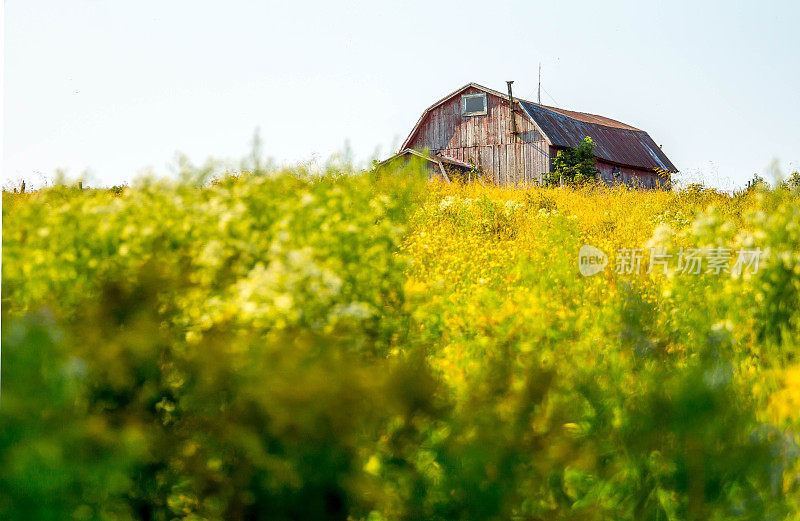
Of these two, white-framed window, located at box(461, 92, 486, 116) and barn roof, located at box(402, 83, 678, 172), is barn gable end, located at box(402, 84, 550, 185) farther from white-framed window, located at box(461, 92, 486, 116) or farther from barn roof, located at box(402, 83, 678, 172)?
barn roof, located at box(402, 83, 678, 172)

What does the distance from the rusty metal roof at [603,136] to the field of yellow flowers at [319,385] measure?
245 inches

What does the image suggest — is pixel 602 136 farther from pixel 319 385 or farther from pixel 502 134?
pixel 319 385

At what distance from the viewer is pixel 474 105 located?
657 cm

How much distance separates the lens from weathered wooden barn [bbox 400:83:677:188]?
243 inches

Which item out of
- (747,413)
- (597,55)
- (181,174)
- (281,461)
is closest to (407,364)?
(281,461)

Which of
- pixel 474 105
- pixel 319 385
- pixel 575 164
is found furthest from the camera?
pixel 575 164

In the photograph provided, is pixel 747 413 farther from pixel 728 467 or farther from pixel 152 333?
pixel 152 333

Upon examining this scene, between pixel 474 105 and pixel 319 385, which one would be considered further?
pixel 474 105

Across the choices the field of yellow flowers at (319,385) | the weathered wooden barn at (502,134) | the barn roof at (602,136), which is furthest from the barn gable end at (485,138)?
the field of yellow flowers at (319,385)

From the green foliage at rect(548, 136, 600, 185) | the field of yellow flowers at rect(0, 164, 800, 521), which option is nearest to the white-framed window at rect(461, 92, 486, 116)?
the green foliage at rect(548, 136, 600, 185)

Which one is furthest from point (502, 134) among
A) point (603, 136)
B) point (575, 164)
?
point (603, 136)

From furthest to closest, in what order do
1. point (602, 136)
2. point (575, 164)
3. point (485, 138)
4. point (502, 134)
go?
point (602, 136) < point (575, 164) < point (502, 134) < point (485, 138)

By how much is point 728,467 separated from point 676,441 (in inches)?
5.1

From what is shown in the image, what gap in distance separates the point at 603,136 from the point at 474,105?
23.8 ft
